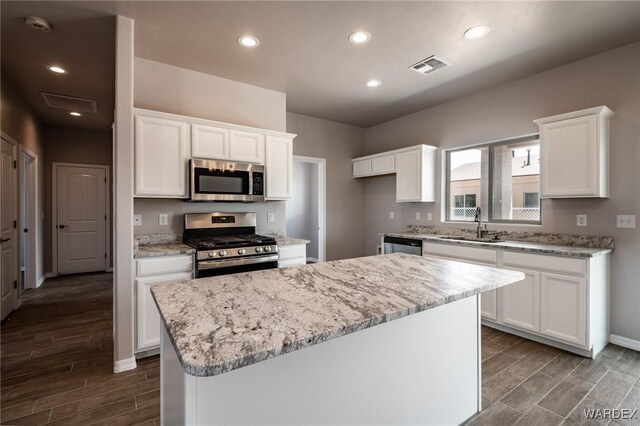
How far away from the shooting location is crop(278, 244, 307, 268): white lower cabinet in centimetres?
325

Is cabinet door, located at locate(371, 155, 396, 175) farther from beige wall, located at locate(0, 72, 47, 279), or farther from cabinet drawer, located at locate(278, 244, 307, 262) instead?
beige wall, located at locate(0, 72, 47, 279)

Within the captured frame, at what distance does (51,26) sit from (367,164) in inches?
158

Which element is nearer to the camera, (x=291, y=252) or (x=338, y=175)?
(x=291, y=252)

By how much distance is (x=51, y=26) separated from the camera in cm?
253

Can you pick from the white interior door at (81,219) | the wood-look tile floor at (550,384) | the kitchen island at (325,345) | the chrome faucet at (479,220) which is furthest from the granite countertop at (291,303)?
the white interior door at (81,219)

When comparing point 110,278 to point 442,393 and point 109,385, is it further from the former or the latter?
point 442,393

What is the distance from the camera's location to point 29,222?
15.0ft

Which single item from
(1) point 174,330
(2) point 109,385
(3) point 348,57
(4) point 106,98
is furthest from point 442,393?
(4) point 106,98

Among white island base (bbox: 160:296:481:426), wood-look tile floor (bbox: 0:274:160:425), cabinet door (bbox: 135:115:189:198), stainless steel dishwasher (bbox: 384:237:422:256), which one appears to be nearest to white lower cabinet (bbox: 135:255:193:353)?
wood-look tile floor (bbox: 0:274:160:425)

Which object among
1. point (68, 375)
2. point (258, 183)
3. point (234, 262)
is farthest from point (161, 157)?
point (68, 375)

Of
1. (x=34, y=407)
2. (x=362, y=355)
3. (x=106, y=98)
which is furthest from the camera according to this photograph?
(x=106, y=98)

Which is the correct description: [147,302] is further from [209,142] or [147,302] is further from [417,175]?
[417,175]

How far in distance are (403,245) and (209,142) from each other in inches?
104

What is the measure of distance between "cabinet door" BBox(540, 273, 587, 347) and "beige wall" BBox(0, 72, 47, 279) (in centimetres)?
564
